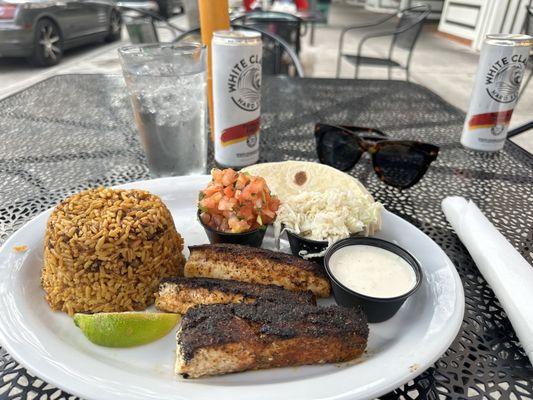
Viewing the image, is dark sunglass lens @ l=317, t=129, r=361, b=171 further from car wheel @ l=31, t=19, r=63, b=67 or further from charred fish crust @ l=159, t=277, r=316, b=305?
car wheel @ l=31, t=19, r=63, b=67

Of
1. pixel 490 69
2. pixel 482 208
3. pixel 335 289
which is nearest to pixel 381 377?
pixel 335 289

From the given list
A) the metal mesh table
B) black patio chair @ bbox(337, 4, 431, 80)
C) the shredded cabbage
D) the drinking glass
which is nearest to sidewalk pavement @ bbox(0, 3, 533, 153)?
black patio chair @ bbox(337, 4, 431, 80)

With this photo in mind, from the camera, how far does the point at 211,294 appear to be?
1.14 metres

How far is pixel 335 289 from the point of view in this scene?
118 centimetres

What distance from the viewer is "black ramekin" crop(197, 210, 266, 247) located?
139cm

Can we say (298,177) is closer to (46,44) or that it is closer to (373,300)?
(373,300)

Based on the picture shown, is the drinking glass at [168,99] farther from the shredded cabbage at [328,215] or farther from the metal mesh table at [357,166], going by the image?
the shredded cabbage at [328,215]

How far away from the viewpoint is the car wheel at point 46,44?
7.48 metres

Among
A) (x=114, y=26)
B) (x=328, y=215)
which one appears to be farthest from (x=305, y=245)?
(x=114, y=26)

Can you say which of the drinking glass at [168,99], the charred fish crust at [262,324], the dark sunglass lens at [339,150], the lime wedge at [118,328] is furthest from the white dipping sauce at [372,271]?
the drinking glass at [168,99]

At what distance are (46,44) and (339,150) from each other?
7.92 m

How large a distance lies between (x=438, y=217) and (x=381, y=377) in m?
0.91

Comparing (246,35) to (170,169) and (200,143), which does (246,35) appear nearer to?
(200,143)

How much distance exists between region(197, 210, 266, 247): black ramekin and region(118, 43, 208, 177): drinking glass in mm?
503
